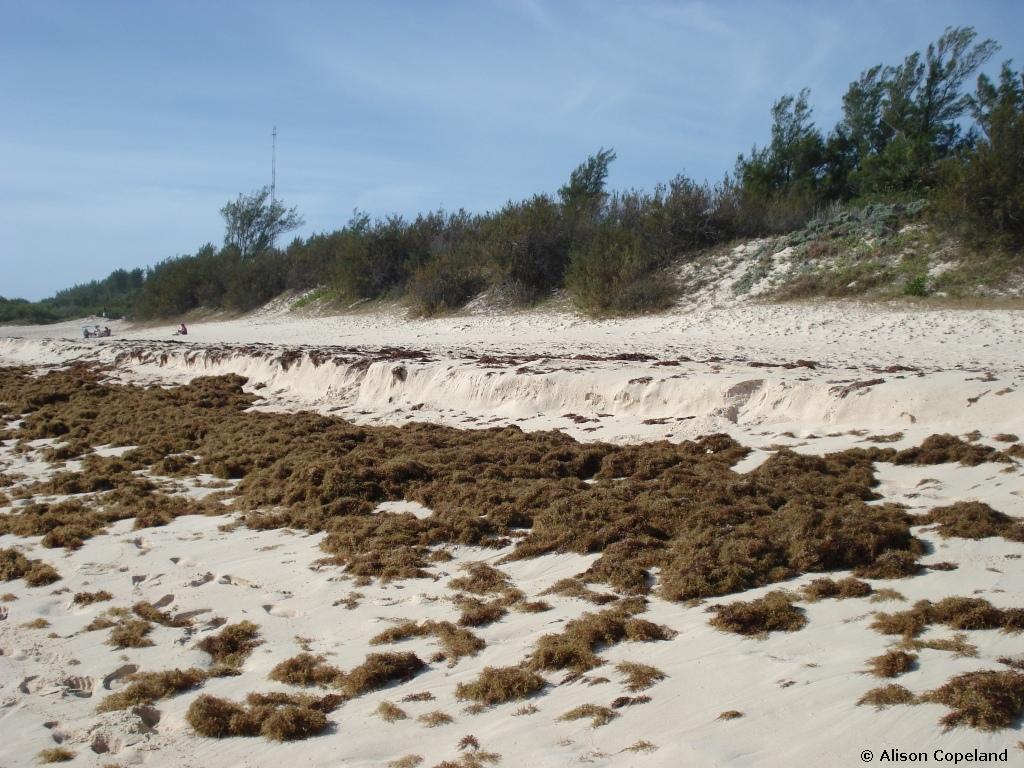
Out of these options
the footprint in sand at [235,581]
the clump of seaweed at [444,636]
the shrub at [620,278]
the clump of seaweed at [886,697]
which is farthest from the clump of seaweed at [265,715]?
the shrub at [620,278]

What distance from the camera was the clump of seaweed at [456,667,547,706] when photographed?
12.6 ft

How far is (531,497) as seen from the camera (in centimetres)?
693

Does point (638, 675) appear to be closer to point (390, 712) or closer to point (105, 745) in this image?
point (390, 712)

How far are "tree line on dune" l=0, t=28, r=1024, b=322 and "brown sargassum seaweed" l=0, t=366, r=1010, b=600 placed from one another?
12911 millimetres

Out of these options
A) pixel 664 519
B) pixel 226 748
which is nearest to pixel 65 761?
pixel 226 748

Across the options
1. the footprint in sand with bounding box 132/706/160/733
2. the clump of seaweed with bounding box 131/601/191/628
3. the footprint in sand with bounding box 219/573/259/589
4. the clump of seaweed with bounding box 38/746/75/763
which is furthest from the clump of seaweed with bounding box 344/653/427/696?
the footprint in sand with bounding box 219/573/259/589

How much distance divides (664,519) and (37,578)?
4.56 m

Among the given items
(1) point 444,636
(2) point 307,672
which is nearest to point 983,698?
(1) point 444,636

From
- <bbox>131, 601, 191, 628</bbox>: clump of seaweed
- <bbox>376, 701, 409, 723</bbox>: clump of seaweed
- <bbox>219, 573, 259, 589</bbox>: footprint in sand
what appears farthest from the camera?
<bbox>219, 573, 259, 589</bbox>: footprint in sand

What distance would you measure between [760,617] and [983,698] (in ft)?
4.22

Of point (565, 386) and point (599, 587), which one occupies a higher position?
point (565, 386)

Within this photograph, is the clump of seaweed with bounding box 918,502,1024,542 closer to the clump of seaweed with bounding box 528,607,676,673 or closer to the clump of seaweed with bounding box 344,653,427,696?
the clump of seaweed with bounding box 528,607,676,673

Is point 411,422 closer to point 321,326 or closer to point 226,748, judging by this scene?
point 226,748

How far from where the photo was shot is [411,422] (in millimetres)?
11234
